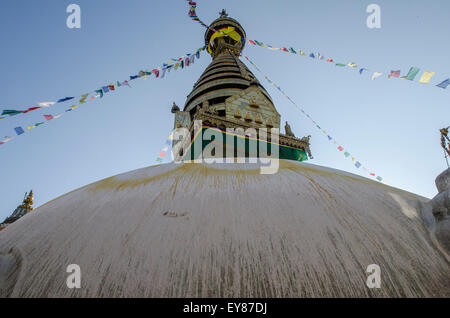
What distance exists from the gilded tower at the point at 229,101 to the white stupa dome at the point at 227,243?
706 cm

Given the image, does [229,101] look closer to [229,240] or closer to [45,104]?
[45,104]

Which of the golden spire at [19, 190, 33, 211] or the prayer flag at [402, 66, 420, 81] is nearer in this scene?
the prayer flag at [402, 66, 420, 81]

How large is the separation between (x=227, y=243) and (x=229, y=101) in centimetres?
927

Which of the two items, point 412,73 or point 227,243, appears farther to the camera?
point 412,73

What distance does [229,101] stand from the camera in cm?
975

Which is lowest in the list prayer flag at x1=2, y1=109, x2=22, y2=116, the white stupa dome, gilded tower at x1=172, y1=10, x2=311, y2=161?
the white stupa dome

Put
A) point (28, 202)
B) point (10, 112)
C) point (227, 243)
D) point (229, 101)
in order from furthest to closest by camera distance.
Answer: point (28, 202), point (229, 101), point (10, 112), point (227, 243)

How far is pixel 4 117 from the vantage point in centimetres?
374

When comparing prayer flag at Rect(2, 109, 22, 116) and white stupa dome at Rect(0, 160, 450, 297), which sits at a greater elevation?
prayer flag at Rect(2, 109, 22, 116)

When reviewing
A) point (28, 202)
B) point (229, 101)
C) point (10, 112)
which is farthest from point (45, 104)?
point (28, 202)

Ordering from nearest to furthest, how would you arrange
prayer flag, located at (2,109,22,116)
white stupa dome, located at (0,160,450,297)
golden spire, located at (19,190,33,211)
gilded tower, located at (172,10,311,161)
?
white stupa dome, located at (0,160,450,297) → prayer flag, located at (2,109,22,116) → gilded tower, located at (172,10,311,161) → golden spire, located at (19,190,33,211)

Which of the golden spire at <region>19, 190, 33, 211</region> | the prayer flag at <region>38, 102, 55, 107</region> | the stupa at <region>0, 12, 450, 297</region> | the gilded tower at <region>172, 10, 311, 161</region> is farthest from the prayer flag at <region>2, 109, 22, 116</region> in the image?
the golden spire at <region>19, 190, 33, 211</region>

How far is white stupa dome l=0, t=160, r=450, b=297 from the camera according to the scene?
833 millimetres

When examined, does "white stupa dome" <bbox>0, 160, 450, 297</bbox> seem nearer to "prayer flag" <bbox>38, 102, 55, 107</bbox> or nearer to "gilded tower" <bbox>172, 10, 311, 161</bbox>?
"prayer flag" <bbox>38, 102, 55, 107</bbox>
